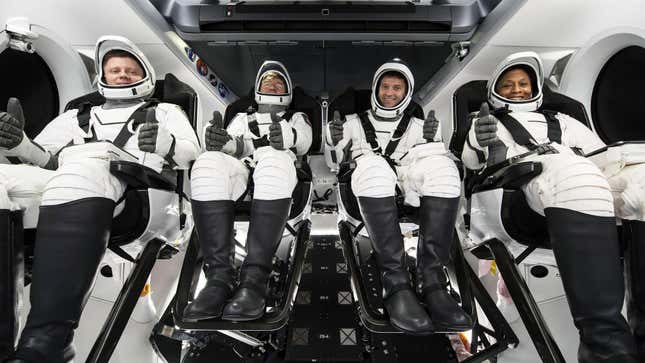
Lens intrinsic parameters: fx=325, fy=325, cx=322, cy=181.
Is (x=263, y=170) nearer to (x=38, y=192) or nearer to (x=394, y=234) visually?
(x=394, y=234)

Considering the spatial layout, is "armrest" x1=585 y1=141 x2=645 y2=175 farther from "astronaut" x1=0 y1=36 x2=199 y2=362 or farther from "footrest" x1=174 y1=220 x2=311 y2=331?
"astronaut" x1=0 y1=36 x2=199 y2=362

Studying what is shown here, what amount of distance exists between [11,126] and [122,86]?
18.1 inches

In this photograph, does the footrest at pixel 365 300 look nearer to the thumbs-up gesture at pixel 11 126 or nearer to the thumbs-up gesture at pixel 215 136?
the thumbs-up gesture at pixel 215 136

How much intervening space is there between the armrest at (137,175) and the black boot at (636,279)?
1547 millimetres

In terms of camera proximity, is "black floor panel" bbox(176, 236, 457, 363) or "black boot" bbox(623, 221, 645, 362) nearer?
"black boot" bbox(623, 221, 645, 362)

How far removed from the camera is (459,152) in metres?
1.82

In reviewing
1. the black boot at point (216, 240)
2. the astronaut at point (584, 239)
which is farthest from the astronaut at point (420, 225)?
the black boot at point (216, 240)

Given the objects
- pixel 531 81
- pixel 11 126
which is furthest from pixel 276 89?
pixel 531 81

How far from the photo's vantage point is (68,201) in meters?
1.00

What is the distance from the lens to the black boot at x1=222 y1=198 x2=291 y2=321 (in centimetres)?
114

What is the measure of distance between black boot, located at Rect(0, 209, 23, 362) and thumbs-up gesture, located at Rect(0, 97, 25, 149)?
0.37 metres

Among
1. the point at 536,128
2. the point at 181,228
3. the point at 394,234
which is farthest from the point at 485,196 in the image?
the point at 181,228

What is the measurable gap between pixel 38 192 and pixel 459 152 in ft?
6.18

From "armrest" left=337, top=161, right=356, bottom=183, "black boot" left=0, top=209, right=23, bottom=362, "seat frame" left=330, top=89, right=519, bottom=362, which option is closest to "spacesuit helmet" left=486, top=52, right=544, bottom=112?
"seat frame" left=330, top=89, right=519, bottom=362
